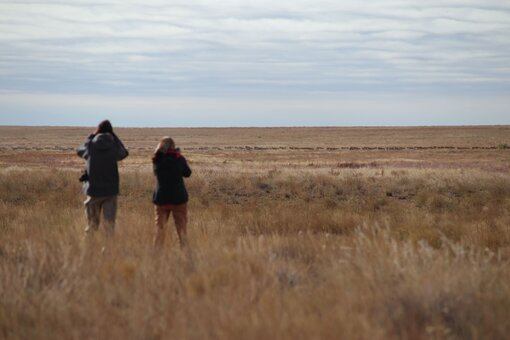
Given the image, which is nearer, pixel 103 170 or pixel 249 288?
pixel 249 288

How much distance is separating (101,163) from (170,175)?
39.9 inches

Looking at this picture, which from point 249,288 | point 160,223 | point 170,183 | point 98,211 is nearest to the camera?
point 249,288

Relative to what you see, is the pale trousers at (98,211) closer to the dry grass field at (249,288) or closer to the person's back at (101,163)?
the person's back at (101,163)

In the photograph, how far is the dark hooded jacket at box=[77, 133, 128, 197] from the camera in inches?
378

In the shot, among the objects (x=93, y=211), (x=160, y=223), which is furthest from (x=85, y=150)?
(x=160, y=223)

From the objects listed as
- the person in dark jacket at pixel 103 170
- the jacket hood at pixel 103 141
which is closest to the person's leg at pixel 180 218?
the person in dark jacket at pixel 103 170

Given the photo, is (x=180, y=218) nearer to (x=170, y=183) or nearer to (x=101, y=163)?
(x=170, y=183)

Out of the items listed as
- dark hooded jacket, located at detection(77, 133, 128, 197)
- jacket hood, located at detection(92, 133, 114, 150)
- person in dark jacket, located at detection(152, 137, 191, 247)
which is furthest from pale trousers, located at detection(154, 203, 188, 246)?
jacket hood, located at detection(92, 133, 114, 150)

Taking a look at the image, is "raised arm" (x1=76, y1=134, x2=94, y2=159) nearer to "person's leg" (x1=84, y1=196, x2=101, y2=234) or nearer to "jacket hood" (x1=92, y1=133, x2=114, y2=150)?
"jacket hood" (x1=92, y1=133, x2=114, y2=150)

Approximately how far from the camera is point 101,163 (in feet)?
31.7

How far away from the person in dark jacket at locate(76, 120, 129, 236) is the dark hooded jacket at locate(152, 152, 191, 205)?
55 cm

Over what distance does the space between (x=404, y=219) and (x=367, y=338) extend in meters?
9.30

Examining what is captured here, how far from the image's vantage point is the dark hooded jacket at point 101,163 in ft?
31.5

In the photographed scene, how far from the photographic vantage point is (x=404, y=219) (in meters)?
13.6
